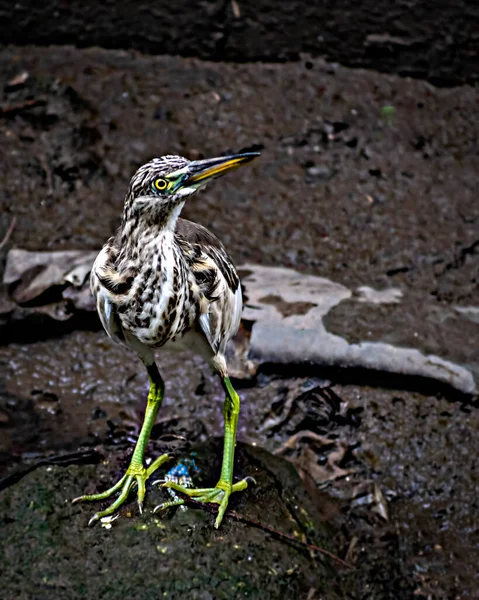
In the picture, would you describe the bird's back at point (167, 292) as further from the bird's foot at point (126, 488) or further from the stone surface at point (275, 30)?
the stone surface at point (275, 30)

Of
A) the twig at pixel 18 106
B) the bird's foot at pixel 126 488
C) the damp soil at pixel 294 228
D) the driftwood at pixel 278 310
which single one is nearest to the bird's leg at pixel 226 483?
the bird's foot at pixel 126 488

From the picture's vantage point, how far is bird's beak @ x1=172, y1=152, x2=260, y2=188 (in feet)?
9.66

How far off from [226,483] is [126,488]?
42cm

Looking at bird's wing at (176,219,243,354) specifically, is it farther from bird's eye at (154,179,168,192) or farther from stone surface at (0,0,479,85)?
stone surface at (0,0,479,85)

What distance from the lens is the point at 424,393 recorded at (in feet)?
14.3

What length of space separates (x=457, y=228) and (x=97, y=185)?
8.24ft

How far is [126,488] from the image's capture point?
3.33 m

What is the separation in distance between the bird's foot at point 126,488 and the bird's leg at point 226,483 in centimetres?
11

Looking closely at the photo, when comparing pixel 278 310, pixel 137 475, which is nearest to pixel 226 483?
pixel 137 475

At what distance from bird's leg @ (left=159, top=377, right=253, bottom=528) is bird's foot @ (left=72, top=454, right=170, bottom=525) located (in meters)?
0.11

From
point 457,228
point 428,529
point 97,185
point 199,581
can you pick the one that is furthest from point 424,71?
point 199,581

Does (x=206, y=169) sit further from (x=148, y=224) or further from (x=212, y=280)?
(x=212, y=280)

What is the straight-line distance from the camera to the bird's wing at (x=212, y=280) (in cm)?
326

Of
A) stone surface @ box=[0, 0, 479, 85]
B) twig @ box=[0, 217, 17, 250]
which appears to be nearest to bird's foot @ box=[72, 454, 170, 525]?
twig @ box=[0, 217, 17, 250]
